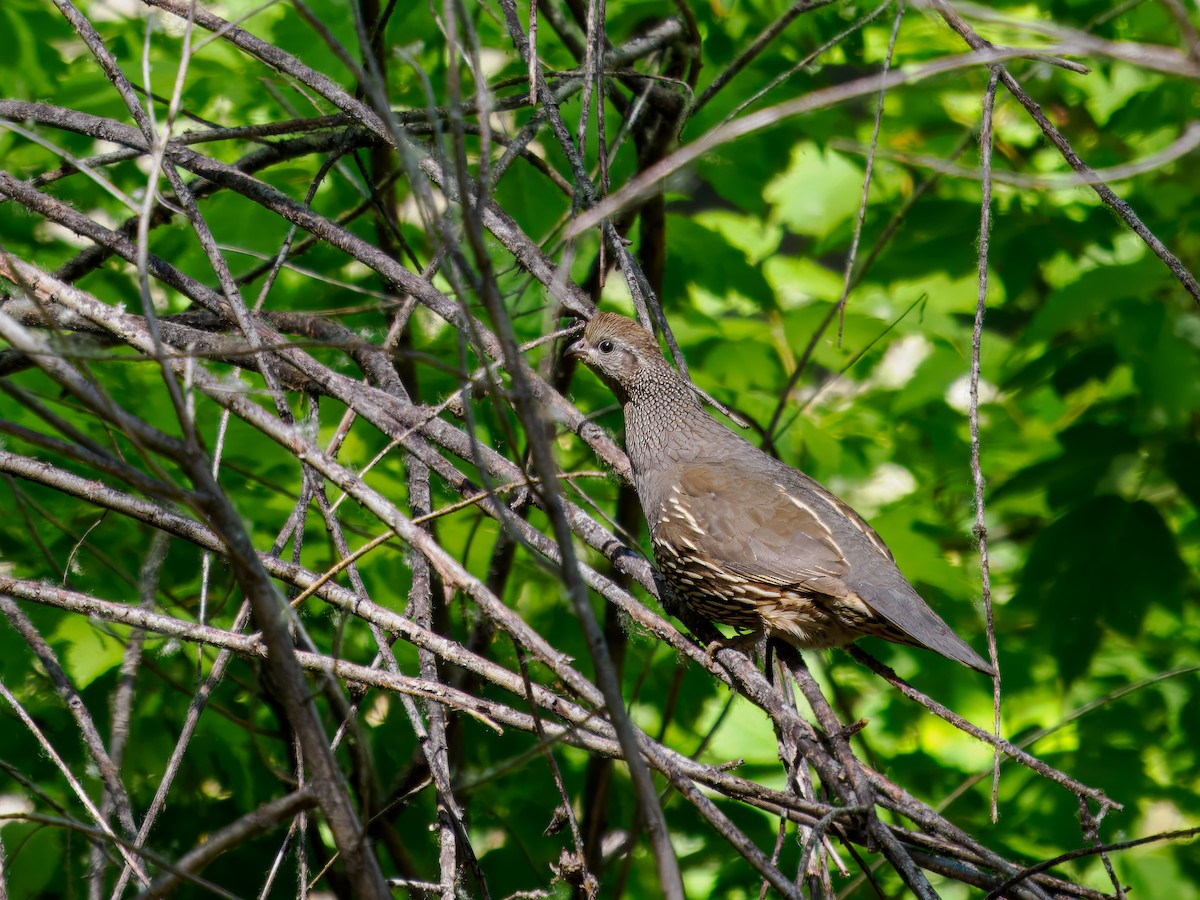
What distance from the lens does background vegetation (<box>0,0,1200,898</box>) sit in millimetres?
2393

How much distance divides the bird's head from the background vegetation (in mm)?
155

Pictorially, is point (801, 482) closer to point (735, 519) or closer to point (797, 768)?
point (735, 519)

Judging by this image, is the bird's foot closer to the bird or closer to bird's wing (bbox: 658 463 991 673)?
the bird

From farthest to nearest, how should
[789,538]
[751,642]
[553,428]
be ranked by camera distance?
[789,538]
[751,642]
[553,428]

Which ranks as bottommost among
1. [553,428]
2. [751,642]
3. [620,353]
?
[751,642]

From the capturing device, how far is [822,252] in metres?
5.33

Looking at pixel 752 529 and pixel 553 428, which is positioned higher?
pixel 752 529

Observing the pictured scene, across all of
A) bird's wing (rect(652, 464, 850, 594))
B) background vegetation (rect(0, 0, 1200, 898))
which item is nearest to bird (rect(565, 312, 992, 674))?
bird's wing (rect(652, 464, 850, 594))

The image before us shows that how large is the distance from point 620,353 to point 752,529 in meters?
0.79

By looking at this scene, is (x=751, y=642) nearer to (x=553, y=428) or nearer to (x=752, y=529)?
(x=752, y=529)

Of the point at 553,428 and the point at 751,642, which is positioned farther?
the point at 751,642

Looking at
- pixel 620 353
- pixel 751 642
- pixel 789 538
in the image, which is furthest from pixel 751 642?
pixel 620 353

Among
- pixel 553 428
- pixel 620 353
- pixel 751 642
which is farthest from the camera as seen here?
pixel 620 353

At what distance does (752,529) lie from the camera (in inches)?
133
